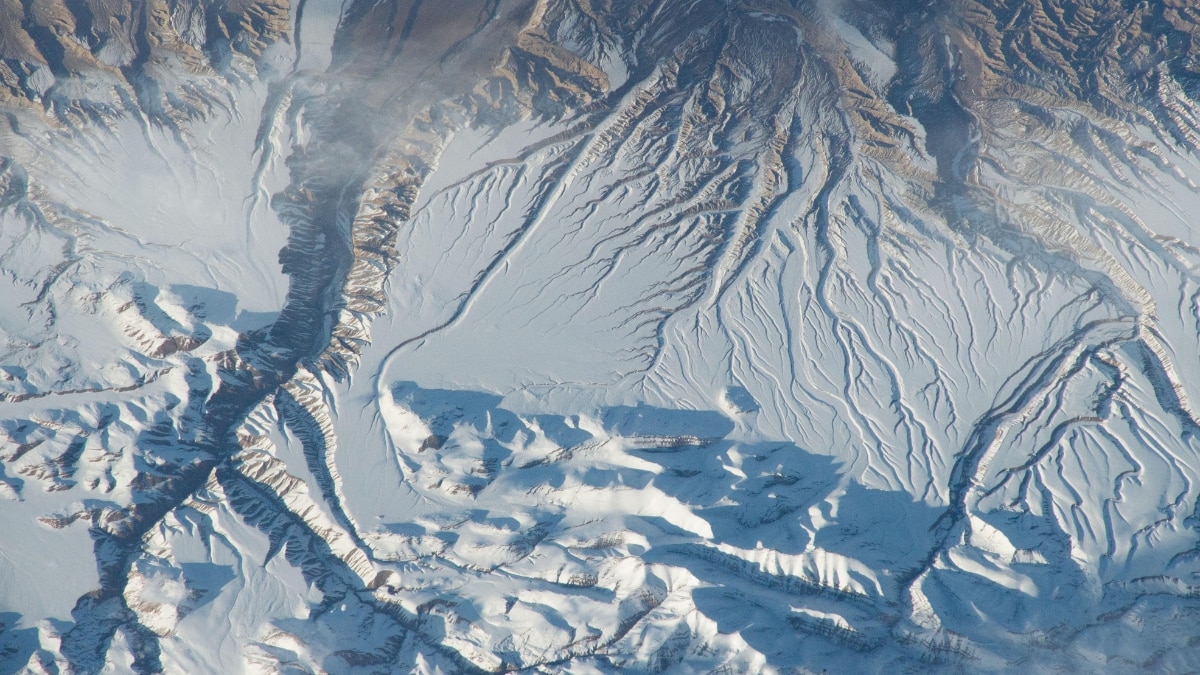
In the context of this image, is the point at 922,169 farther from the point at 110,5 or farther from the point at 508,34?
the point at 110,5

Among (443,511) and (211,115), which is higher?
(211,115)

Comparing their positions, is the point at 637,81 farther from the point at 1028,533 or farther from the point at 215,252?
the point at 1028,533

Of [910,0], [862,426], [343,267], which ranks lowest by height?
[343,267]

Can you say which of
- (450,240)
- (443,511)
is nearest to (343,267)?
(450,240)

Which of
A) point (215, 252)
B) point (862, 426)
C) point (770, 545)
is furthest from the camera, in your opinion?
point (215, 252)

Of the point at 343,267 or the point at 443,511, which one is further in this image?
the point at 343,267

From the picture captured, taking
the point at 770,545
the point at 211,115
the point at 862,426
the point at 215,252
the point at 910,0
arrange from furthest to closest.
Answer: the point at 910,0 → the point at 211,115 → the point at 215,252 → the point at 862,426 → the point at 770,545
